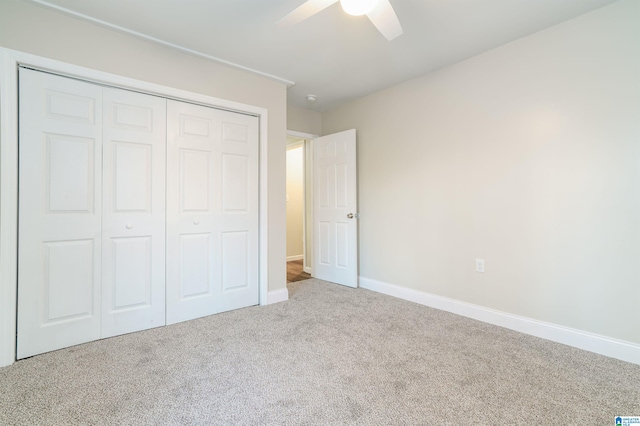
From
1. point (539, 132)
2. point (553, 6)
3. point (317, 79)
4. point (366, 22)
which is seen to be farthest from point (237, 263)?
point (553, 6)

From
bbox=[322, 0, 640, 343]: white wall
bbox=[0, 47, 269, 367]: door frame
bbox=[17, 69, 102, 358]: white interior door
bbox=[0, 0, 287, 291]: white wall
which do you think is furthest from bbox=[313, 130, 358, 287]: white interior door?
bbox=[0, 47, 269, 367]: door frame

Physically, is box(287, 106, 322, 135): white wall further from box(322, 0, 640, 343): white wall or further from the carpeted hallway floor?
the carpeted hallway floor

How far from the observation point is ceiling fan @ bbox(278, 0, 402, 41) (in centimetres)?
153

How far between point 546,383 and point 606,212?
50.7 inches

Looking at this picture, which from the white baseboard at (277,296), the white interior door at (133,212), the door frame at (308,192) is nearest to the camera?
the white interior door at (133,212)

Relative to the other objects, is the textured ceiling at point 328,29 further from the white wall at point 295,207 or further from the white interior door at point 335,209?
the white wall at point 295,207

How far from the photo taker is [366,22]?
2.12 metres

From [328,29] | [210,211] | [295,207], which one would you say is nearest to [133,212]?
[210,211]

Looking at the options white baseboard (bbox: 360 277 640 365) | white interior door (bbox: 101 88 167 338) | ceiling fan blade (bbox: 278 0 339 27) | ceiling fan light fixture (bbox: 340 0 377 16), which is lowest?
white baseboard (bbox: 360 277 640 365)

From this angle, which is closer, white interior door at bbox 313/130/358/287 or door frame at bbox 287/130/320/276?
white interior door at bbox 313/130/358/287

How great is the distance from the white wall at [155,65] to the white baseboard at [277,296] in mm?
44

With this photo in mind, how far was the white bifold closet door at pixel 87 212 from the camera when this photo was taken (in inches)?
77.5

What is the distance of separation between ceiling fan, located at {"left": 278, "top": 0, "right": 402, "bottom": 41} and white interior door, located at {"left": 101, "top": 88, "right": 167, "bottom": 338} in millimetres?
1507

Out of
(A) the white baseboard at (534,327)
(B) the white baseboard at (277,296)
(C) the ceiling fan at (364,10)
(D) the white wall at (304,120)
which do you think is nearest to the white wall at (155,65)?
(B) the white baseboard at (277,296)
